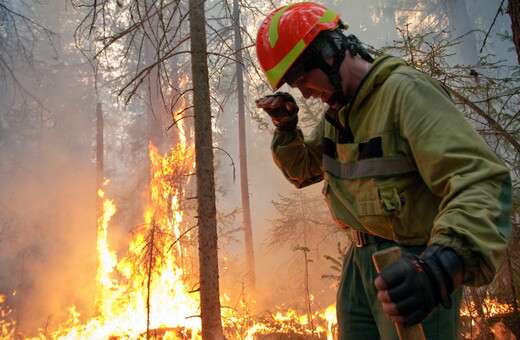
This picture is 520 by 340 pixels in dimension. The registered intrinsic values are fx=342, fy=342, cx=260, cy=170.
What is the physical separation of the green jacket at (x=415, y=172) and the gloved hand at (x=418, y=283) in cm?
7

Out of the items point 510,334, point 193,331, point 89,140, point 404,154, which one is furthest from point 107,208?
point 404,154

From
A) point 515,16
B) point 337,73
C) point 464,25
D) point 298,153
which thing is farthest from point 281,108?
point 464,25

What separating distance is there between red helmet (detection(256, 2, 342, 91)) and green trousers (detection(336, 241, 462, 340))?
1.24 metres

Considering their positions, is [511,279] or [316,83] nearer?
[316,83]

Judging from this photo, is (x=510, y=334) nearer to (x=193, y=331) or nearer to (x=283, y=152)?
(x=283, y=152)

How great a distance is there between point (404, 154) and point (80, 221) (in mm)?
33704

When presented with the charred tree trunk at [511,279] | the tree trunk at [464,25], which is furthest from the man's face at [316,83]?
the tree trunk at [464,25]

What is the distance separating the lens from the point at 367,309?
82.4 inches

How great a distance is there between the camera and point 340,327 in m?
2.22

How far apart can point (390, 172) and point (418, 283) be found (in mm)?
658

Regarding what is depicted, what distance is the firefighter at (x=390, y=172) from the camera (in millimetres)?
1270

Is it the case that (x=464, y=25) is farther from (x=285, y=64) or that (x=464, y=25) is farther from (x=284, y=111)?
(x=285, y=64)

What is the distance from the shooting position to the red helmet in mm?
2090

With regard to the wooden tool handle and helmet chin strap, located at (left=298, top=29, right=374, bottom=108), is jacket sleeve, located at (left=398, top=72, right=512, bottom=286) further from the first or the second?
helmet chin strap, located at (left=298, top=29, right=374, bottom=108)
